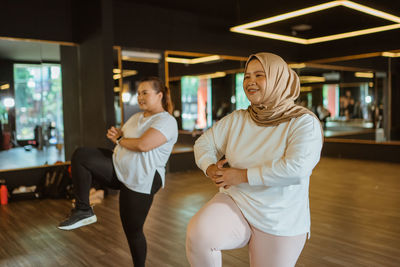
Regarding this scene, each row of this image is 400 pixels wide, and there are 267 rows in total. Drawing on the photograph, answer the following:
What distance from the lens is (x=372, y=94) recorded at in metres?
9.62

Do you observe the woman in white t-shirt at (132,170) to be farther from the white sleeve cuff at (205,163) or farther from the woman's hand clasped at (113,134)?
the white sleeve cuff at (205,163)

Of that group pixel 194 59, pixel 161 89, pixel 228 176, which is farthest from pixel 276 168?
pixel 194 59

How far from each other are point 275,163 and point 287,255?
44 centimetres

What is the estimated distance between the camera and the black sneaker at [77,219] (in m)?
2.24

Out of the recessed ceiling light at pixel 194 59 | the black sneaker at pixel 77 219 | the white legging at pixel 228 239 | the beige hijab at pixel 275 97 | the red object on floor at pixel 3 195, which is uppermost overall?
the recessed ceiling light at pixel 194 59

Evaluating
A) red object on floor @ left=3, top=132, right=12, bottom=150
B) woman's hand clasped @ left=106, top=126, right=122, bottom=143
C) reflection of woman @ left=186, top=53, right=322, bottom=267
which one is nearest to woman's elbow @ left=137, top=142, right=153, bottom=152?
woman's hand clasped @ left=106, top=126, right=122, bottom=143

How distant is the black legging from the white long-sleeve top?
32.9 inches

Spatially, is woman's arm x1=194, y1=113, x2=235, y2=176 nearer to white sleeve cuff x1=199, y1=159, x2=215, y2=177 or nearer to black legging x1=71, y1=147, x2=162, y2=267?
white sleeve cuff x1=199, y1=159, x2=215, y2=177

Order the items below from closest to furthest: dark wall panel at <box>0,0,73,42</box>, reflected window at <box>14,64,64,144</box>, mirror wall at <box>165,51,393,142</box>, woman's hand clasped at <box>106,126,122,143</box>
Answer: woman's hand clasped at <box>106,126,122,143</box> → dark wall panel at <box>0,0,73,42</box> → reflected window at <box>14,64,64,144</box> → mirror wall at <box>165,51,393,142</box>

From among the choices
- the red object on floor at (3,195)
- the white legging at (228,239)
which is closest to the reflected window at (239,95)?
the red object on floor at (3,195)

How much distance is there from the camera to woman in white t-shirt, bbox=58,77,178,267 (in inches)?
90.1

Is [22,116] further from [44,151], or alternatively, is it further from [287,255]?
[287,255]

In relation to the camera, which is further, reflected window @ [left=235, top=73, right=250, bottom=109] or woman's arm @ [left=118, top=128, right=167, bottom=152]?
reflected window @ [left=235, top=73, right=250, bottom=109]

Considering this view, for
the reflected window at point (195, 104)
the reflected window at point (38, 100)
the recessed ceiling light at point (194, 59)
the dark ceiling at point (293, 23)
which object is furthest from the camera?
the reflected window at point (195, 104)
